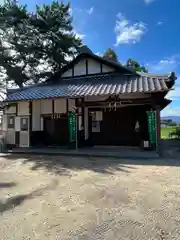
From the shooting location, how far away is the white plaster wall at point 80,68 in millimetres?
12039

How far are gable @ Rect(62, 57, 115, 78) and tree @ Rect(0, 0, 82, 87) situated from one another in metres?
6.04

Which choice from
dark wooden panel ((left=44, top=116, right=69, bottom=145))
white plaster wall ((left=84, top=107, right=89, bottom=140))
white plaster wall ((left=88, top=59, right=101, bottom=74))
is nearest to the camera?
dark wooden panel ((left=44, top=116, right=69, bottom=145))

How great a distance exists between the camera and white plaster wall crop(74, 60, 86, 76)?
39.5 ft

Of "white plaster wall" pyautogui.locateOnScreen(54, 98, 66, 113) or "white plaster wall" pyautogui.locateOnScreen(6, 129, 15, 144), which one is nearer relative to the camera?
"white plaster wall" pyautogui.locateOnScreen(54, 98, 66, 113)

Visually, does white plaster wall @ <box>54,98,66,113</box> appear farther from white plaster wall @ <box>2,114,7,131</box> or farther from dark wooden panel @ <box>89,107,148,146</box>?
white plaster wall @ <box>2,114,7,131</box>

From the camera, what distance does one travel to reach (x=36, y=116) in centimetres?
1093

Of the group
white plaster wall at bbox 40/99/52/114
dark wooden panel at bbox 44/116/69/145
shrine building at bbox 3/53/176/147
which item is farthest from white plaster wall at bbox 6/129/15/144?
white plaster wall at bbox 40/99/52/114

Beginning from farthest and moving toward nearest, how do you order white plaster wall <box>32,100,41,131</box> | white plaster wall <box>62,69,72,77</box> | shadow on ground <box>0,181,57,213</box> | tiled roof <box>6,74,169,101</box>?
white plaster wall <box>62,69,72,77</box>, white plaster wall <box>32,100,41,131</box>, tiled roof <box>6,74,169,101</box>, shadow on ground <box>0,181,57,213</box>

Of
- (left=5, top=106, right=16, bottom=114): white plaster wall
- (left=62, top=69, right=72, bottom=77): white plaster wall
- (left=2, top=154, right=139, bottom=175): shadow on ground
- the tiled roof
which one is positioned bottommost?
(left=2, top=154, right=139, bottom=175): shadow on ground

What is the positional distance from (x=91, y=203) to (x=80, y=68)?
9.82 meters

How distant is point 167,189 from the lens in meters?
4.17

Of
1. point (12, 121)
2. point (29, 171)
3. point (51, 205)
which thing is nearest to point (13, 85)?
point (12, 121)

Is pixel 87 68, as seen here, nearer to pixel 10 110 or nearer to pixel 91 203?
pixel 10 110

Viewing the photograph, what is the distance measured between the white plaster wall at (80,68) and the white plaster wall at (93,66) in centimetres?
33
